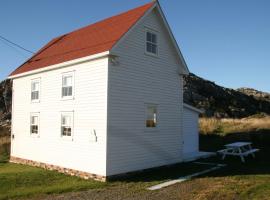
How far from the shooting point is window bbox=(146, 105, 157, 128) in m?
16.9

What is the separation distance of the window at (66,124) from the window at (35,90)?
10.2ft

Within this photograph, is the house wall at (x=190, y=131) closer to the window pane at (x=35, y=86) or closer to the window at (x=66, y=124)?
the window at (x=66, y=124)

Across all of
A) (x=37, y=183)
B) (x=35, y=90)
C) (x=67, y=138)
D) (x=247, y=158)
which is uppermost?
(x=35, y=90)

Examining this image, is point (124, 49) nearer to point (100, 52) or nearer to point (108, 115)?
point (100, 52)

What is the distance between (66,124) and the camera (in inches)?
669

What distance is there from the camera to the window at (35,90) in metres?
19.5

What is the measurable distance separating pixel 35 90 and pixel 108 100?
7049 mm

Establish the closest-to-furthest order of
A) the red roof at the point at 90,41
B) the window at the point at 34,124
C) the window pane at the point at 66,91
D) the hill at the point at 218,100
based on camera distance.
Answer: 1. the red roof at the point at 90,41
2. the window pane at the point at 66,91
3. the window at the point at 34,124
4. the hill at the point at 218,100

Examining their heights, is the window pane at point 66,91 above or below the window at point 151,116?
above

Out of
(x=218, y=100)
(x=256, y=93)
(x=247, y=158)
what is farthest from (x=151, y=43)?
(x=256, y=93)

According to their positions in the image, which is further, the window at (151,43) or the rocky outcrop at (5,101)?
the rocky outcrop at (5,101)

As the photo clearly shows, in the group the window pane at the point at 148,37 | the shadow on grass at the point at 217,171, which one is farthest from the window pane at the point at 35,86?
the shadow on grass at the point at 217,171

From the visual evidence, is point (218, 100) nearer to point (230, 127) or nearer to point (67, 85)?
point (230, 127)

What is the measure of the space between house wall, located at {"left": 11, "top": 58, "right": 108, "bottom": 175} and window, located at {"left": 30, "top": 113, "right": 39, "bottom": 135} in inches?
11.5
